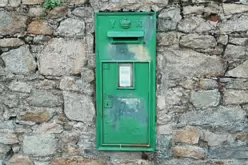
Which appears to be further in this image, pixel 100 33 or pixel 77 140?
pixel 77 140

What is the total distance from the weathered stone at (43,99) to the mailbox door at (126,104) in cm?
37

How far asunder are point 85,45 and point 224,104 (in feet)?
3.54

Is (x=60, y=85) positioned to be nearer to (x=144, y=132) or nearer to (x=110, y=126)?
(x=110, y=126)

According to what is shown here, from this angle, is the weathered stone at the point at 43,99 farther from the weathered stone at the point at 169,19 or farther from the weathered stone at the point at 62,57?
the weathered stone at the point at 169,19

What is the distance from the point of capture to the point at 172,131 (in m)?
2.56

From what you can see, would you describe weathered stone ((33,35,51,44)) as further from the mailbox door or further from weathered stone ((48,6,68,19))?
the mailbox door

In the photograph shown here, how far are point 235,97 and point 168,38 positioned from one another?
63 cm

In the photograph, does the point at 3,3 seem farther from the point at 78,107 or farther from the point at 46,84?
the point at 78,107

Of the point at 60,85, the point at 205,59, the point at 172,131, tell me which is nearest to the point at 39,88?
the point at 60,85

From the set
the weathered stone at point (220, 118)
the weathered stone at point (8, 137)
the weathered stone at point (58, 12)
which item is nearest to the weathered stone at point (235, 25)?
the weathered stone at point (220, 118)

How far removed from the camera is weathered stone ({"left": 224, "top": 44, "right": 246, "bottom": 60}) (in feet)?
7.97

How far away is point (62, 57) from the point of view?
2.53m

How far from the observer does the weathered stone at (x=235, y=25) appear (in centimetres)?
239

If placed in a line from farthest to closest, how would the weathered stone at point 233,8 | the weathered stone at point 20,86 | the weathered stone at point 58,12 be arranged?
1. the weathered stone at point 20,86
2. the weathered stone at point 58,12
3. the weathered stone at point 233,8
